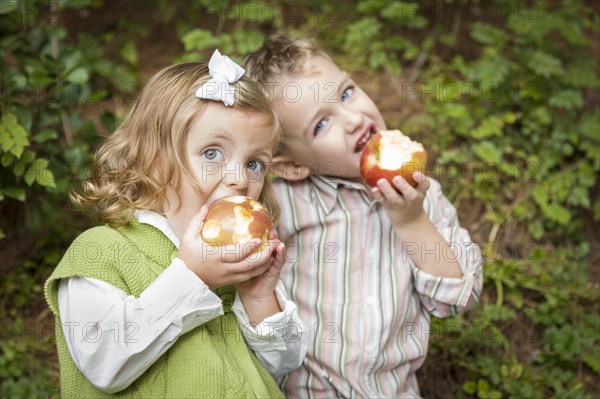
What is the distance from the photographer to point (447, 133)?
149 inches

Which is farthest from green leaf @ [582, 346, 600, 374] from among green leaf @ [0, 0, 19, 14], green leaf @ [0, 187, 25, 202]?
green leaf @ [0, 0, 19, 14]

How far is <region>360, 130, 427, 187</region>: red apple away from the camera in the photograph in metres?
2.19

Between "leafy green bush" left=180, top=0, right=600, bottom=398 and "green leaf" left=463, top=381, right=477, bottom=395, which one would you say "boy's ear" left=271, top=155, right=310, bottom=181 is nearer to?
"leafy green bush" left=180, top=0, right=600, bottom=398

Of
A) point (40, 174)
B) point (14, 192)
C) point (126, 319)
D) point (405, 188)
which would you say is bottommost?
point (14, 192)

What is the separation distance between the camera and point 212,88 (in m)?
1.93

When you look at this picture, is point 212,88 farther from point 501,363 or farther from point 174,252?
point 501,363

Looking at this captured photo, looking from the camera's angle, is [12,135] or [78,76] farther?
[78,76]

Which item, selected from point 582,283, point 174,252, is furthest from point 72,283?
point 582,283

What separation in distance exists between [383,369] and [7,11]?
6.53 feet

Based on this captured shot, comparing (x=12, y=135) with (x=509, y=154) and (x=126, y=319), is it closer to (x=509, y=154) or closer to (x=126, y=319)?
(x=126, y=319)

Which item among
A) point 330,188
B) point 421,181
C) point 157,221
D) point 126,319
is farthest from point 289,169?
point 126,319

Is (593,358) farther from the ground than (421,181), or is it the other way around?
(421,181)

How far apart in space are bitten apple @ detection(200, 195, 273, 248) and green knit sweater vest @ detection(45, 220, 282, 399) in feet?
0.65

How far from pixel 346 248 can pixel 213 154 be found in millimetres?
694
